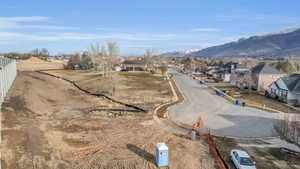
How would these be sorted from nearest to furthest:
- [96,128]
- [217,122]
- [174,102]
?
[96,128]
[217,122]
[174,102]

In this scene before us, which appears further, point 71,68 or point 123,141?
point 71,68

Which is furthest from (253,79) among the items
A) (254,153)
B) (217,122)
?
(254,153)

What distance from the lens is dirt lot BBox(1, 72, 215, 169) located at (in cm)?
1288

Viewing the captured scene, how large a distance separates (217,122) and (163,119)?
5811mm

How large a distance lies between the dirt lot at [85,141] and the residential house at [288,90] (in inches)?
970

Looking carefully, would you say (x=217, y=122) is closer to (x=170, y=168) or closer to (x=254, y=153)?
(x=254, y=153)

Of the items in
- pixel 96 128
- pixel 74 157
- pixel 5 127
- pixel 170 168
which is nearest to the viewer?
pixel 170 168

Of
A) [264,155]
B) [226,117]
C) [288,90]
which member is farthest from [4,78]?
[288,90]

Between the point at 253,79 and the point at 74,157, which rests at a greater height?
the point at 253,79

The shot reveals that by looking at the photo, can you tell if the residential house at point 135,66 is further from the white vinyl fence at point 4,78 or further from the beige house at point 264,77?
the white vinyl fence at point 4,78

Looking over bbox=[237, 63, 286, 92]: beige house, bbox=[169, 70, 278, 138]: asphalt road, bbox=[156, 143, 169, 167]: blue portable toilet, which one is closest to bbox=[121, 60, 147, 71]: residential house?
bbox=[237, 63, 286, 92]: beige house

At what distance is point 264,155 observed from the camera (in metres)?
14.4

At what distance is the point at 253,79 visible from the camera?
46594 mm

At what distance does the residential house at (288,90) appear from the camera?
32.7 metres
